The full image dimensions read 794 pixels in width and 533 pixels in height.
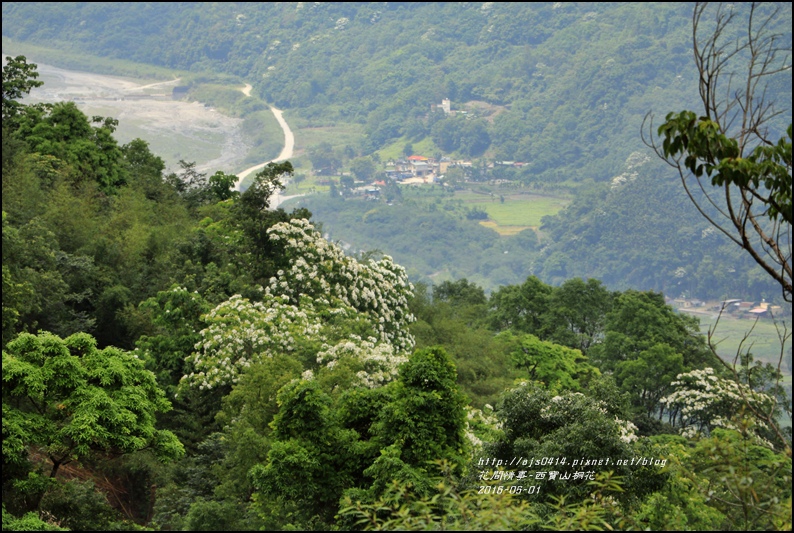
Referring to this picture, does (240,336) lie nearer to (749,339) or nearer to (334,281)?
(334,281)

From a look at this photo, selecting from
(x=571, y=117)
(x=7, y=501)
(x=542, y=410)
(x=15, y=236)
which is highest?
(x=571, y=117)

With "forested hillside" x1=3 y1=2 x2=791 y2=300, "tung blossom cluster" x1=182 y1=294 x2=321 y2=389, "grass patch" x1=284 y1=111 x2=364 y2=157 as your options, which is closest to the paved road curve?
"grass patch" x1=284 y1=111 x2=364 y2=157

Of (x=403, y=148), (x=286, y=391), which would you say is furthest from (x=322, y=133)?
(x=286, y=391)

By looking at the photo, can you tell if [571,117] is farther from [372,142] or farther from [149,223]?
[149,223]

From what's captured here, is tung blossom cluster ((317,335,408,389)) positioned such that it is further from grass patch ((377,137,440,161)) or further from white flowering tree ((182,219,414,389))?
grass patch ((377,137,440,161))

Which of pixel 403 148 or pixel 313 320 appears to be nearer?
pixel 313 320

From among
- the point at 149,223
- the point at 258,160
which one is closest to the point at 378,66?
the point at 258,160
